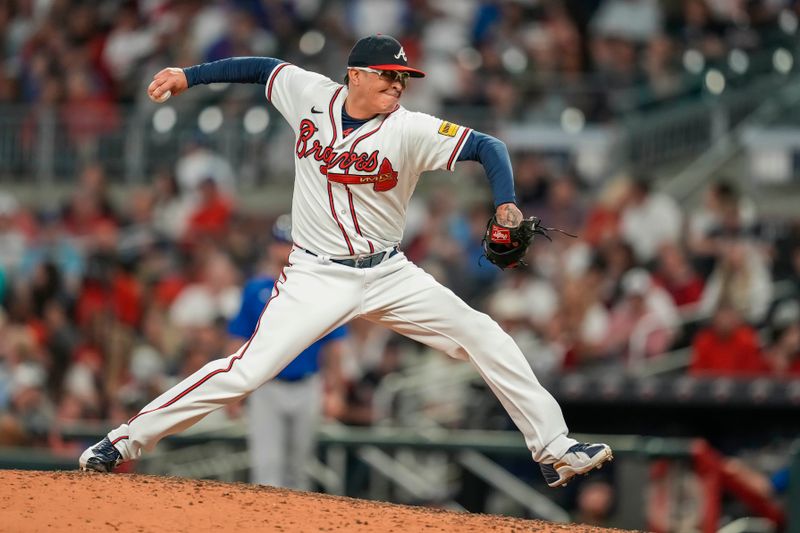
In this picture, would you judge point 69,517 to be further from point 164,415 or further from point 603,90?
point 603,90

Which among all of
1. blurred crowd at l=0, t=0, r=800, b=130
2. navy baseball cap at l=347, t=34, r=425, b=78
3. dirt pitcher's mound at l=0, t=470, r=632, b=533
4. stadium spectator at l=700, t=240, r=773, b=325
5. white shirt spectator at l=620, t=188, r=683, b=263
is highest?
blurred crowd at l=0, t=0, r=800, b=130

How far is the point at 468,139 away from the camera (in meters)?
6.29

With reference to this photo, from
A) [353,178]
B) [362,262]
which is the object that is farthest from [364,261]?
[353,178]

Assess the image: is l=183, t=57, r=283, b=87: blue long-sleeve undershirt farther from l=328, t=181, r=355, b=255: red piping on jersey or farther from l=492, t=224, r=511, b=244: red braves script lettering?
l=492, t=224, r=511, b=244: red braves script lettering

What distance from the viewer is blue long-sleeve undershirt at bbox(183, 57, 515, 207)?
615 centimetres

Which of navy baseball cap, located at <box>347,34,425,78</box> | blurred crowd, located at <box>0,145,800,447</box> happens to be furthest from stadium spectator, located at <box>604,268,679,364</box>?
navy baseball cap, located at <box>347,34,425,78</box>

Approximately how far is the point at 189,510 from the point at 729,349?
5243 millimetres

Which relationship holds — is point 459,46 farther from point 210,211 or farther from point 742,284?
point 742,284

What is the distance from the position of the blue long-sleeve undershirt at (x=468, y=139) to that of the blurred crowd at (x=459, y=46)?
7.55m

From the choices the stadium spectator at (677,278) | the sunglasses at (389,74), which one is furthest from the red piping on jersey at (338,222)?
the stadium spectator at (677,278)

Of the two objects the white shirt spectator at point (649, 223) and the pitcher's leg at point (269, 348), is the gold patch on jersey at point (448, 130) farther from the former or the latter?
the white shirt spectator at point (649, 223)

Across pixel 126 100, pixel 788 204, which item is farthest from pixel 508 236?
pixel 126 100

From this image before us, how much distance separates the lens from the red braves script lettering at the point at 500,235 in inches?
242

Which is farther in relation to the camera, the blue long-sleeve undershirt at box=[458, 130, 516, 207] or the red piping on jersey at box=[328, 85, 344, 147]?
the red piping on jersey at box=[328, 85, 344, 147]
